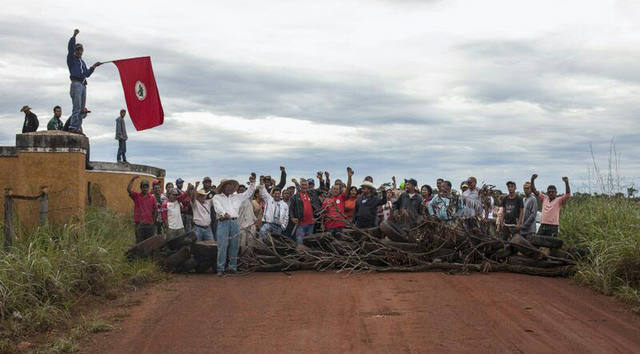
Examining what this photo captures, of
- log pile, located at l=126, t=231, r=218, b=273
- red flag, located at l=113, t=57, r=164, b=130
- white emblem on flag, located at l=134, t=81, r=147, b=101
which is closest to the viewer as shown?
log pile, located at l=126, t=231, r=218, b=273

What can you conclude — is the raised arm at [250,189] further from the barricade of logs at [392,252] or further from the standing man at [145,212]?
the standing man at [145,212]

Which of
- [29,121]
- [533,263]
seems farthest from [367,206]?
[29,121]

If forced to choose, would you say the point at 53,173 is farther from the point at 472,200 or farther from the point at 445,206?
the point at 472,200

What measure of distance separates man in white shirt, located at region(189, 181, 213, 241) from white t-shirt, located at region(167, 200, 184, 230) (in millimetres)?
565

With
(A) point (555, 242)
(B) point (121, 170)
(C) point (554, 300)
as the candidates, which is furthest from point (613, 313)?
(B) point (121, 170)

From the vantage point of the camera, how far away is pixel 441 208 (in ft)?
48.2

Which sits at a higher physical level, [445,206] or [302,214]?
[445,206]

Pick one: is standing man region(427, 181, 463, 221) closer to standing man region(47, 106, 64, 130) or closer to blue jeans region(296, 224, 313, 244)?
blue jeans region(296, 224, 313, 244)

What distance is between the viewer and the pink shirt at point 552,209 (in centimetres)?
1464

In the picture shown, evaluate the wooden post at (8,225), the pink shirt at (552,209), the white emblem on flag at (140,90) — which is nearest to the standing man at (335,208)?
the pink shirt at (552,209)

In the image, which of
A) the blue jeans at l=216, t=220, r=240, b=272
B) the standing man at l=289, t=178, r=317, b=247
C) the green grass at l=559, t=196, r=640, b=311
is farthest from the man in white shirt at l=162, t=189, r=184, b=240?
the green grass at l=559, t=196, r=640, b=311

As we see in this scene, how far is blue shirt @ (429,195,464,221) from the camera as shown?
14461 millimetres

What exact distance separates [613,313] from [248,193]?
729 cm

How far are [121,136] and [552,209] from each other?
47.0 ft
